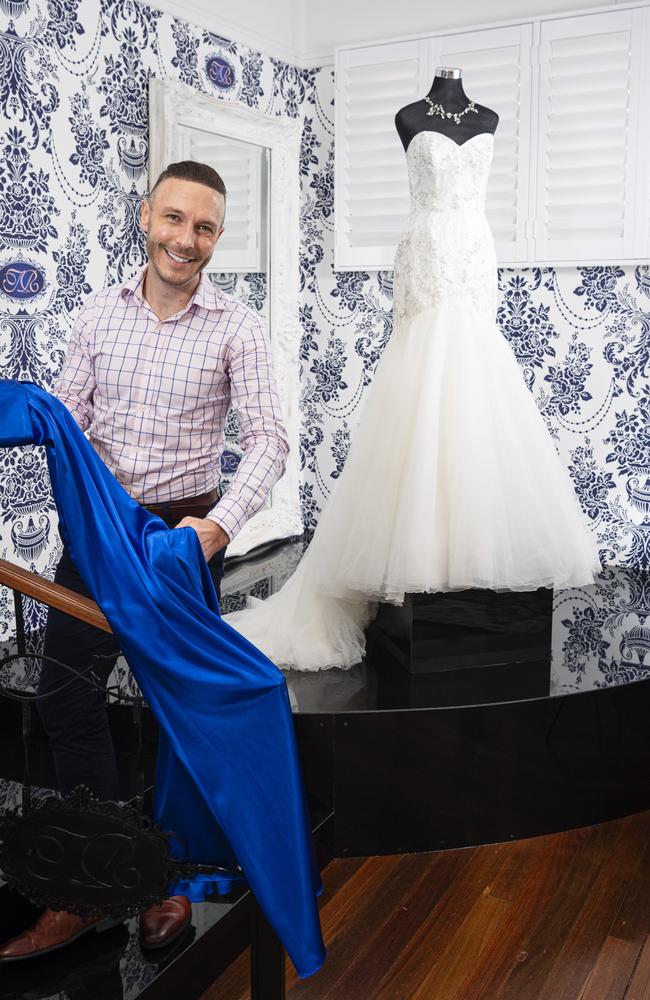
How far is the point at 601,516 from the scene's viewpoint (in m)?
3.74

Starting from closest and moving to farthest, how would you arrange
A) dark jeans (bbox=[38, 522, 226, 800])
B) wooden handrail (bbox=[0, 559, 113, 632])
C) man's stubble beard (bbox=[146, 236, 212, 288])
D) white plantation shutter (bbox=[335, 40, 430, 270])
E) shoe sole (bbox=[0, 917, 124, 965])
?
wooden handrail (bbox=[0, 559, 113, 632])
shoe sole (bbox=[0, 917, 124, 965])
dark jeans (bbox=[38, 522, 226, 800])
man's stubble beard (bbox=[146, 236, 212, 288])
white plantation shutter (bbox=[335, 40, 430, 270])

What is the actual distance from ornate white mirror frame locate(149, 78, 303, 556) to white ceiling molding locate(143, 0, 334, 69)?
Result: 1.00 feet

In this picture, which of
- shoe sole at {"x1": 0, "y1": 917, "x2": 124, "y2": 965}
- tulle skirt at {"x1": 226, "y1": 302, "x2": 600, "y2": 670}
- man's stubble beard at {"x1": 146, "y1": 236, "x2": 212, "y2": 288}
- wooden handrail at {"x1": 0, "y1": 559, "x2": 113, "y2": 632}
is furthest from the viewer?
tulle skirt at {"x1": 226, "y1": 302, "x2": 600, "y2": 670}

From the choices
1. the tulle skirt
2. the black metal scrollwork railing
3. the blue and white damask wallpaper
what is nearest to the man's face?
the tulle skirt

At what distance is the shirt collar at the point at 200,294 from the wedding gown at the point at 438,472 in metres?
0.66

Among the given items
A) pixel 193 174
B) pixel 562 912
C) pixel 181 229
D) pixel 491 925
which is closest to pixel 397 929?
pixel 491 925

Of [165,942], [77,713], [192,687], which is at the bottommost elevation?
[165,942]

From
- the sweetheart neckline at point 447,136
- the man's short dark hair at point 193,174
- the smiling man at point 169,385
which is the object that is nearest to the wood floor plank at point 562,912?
the smiling man at point 169,385

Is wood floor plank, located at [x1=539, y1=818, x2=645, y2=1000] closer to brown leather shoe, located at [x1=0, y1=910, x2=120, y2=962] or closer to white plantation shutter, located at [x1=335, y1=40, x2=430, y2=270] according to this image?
brown leather shoe, located at [x1=0, y1=910, x2=120, y2=962]

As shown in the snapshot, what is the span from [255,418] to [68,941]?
3.44 ft

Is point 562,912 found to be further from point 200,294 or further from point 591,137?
point 591,137

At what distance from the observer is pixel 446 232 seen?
2.59 meters

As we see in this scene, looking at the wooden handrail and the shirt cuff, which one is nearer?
the wooden handrail

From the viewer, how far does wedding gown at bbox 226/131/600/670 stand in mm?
2318
